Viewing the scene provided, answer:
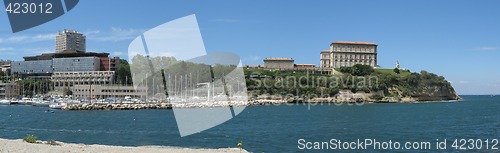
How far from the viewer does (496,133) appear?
3516cm

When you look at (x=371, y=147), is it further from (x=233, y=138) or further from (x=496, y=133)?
(x=496, y=133)

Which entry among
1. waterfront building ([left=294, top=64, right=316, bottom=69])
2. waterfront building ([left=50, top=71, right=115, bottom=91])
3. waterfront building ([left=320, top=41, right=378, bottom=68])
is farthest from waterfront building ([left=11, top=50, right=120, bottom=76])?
waterfront building ([left=320, top=41, right=378, bottom=68])

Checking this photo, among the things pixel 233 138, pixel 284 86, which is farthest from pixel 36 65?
pixel 233 138

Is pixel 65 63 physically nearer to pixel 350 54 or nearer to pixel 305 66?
pixel 305 66

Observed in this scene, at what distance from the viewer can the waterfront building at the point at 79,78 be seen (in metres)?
131

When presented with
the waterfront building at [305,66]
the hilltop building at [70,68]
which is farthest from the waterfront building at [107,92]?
the waterfront building at [305,66]

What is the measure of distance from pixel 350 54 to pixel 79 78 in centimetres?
8555

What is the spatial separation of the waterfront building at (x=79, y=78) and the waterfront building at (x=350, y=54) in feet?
232

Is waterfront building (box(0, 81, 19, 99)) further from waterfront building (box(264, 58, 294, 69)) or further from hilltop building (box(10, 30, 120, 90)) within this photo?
waterfront building (box(264, 58, 294, 69))

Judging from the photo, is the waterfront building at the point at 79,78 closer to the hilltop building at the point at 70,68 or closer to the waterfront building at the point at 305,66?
the hilltop building at the point at 70,68

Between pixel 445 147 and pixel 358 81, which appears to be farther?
pixel 358 81

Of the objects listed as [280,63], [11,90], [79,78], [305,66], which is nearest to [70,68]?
[79,78]

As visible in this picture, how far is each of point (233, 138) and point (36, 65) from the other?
5339 inches

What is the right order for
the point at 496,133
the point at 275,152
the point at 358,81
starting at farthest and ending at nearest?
the point at 358,81, the point at 496,133, the point at 275,152
